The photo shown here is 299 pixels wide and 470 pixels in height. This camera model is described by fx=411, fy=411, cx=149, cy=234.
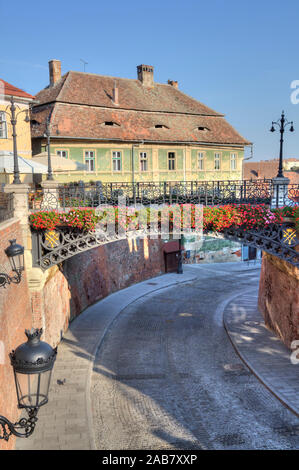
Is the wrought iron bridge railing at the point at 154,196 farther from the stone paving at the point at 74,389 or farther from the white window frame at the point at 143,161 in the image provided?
the white window frame at the point at 143,161

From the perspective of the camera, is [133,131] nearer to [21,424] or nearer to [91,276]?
[91,276]

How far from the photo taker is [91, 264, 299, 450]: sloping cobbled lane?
33.8ft

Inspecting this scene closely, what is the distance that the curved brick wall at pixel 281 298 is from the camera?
15891 mm

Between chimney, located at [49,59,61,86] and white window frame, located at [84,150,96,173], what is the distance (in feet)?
26.7

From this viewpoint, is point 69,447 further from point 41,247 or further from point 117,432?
point 41,247

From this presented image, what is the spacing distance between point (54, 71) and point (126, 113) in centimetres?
669

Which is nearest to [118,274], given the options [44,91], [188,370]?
[188,370]

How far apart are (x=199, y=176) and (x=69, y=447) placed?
85.2ft

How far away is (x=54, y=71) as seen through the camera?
1265 inches

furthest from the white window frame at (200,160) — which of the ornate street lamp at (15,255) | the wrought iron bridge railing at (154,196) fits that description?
the ornate street lamp at (15,255)

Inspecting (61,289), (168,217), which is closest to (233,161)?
(168,217)

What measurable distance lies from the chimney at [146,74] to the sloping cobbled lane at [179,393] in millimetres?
22744

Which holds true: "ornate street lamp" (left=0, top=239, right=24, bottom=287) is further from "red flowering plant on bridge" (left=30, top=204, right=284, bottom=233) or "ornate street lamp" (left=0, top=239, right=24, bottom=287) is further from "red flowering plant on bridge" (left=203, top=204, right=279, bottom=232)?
"red flowering plant on bridge" (left=203, top=204, right=279, bottom=232)
